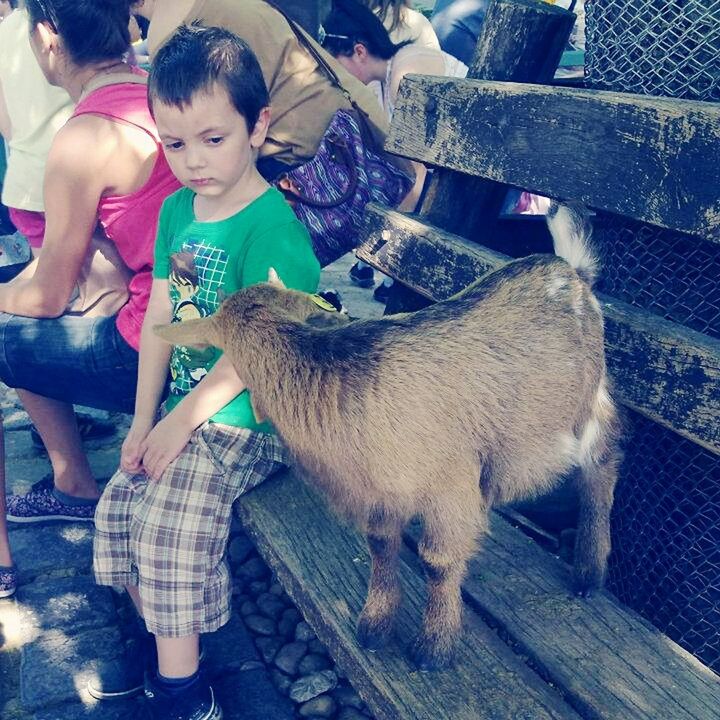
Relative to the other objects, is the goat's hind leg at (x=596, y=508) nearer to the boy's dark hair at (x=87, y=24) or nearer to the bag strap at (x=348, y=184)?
the bag strap at (x=348, y=184)

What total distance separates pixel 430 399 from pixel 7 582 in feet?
6.33

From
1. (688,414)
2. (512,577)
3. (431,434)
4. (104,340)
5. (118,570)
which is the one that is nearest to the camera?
(431,434)

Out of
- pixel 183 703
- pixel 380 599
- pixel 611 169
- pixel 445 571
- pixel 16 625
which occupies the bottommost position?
pixel 16 625

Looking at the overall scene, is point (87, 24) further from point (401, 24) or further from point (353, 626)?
point (401, 24)

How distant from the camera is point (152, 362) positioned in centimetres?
269

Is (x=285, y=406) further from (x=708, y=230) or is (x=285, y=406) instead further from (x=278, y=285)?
(x=708, y=230)

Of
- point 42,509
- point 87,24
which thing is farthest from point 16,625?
point 87,24

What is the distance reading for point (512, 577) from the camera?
2.29 meters

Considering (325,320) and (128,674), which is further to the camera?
(128,674)

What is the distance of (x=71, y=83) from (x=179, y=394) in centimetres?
130

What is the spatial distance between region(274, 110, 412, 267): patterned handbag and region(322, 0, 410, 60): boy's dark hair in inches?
47.9

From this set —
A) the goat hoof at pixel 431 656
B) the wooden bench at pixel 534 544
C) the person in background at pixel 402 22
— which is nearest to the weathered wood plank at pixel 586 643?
the wooden bench at pixel 534 544

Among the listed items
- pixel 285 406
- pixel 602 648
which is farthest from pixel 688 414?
pixel 285 406

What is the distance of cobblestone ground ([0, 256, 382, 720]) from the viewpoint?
2.50 meters
